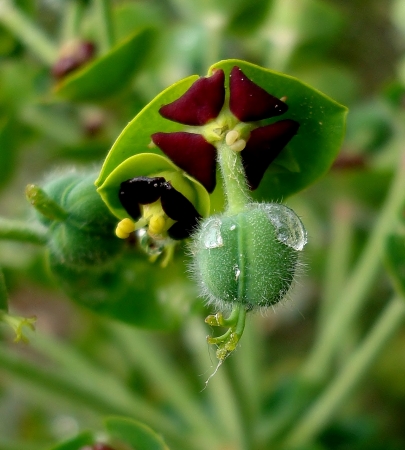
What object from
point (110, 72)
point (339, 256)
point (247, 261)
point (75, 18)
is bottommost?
point (247, 261)

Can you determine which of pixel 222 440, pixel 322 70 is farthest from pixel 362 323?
pixel 222 440

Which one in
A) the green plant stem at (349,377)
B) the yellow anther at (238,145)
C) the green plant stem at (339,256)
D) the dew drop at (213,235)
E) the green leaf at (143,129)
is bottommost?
the dew drop at (213,235)

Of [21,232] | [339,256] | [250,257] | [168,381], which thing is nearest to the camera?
[250,257]

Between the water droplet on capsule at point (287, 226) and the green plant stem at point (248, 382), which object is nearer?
the water droplet on capsule at point (287, 226)

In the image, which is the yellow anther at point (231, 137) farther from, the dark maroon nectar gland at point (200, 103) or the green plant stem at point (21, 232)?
the green plant stem at point (21, 232)

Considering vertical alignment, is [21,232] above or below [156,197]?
above

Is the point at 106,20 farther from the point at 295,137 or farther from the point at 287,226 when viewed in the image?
the point at 287,226

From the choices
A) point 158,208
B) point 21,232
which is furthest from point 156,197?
point 21,232

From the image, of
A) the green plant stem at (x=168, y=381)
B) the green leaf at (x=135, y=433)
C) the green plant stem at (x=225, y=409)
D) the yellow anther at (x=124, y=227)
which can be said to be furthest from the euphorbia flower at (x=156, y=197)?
the green plant stem at (x=168, y=381)
